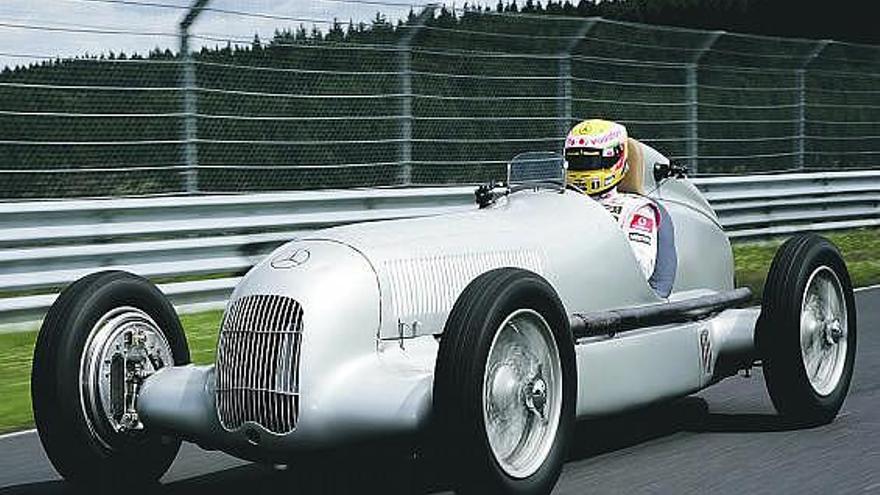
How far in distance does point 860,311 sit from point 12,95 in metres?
6.39

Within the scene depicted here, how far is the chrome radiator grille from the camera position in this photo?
5.55m

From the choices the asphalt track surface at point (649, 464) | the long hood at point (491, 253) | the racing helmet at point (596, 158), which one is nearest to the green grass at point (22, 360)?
the asphalt track surface at point (649, 464)

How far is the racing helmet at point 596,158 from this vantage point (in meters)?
7.90

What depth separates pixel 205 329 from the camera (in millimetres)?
11180

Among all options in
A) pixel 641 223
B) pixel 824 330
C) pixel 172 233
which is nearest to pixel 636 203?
pixel 641 223

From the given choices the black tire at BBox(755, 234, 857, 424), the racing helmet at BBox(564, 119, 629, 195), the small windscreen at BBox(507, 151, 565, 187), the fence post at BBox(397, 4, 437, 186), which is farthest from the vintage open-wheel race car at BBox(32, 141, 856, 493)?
the fence post at BBox(397, 4, 437, 186)

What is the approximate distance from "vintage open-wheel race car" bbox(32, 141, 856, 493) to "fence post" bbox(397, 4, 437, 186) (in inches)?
279

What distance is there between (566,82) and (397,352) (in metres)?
10.7

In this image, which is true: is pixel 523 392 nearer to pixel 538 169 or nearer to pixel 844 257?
pixel 538 169

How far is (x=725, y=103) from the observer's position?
62.3 feet

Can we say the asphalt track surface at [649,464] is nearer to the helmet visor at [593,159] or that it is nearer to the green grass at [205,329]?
the green grass at [205,329]

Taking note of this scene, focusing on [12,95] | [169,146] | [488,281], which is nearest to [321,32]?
[169,146]

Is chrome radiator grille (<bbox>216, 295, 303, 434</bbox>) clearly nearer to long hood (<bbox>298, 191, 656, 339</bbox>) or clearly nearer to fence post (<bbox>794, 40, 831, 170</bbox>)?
long hood (<bbox>298, 191, 656, 339</bbox>)

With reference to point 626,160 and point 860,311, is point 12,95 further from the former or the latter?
point 860,311
